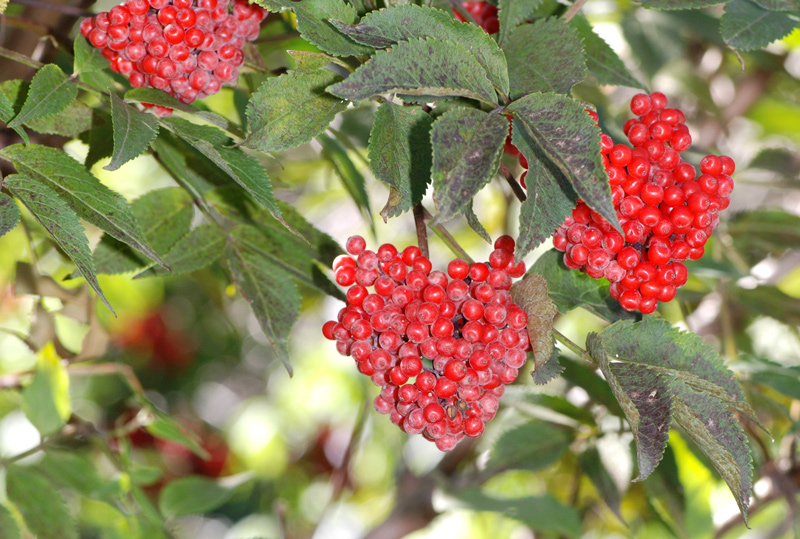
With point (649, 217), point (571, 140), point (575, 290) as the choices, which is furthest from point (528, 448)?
point (571, 140)

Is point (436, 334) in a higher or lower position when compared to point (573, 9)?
lower

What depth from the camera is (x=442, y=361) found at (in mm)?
577

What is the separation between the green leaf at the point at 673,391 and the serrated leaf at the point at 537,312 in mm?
58

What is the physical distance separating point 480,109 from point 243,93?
381mm

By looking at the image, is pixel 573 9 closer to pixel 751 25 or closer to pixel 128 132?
pixel 751 25

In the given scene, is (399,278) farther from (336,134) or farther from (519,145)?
(336,134)

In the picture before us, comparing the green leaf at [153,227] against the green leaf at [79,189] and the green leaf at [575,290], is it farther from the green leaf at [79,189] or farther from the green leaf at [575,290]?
the green leaf at [575,290]

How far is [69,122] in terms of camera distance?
0.70m

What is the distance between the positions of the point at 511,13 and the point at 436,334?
12.4 inches

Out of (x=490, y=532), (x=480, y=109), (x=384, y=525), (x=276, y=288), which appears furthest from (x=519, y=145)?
(x=490, y=532)

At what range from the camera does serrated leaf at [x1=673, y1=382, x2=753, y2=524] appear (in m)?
0.54

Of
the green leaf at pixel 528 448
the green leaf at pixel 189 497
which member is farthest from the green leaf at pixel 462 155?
the green leaf at pixel 189 497

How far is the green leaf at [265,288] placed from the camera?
27.6 inches

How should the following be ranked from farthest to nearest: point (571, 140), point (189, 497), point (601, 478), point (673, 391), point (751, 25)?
point (189, 497), point (601, 478), point (751, 25), point (673, 391), point (571, 140)
